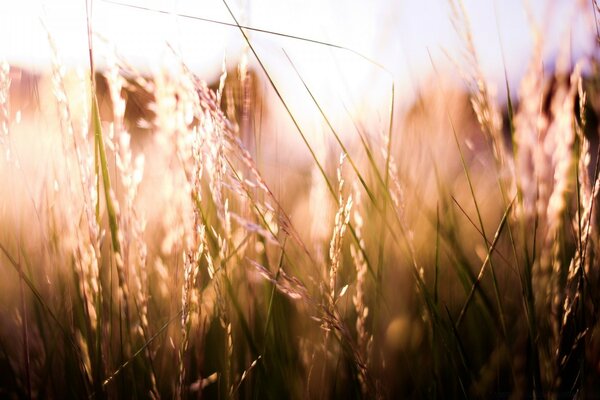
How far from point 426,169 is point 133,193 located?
1.19m

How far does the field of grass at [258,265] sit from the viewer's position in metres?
0.86

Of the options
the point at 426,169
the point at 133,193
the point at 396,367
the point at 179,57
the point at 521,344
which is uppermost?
the point at 179,57

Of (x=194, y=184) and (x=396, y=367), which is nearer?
(x=194, y=184)

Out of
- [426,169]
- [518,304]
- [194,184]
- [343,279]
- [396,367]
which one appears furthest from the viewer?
[426,169]

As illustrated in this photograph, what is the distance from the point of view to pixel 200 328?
866 mm

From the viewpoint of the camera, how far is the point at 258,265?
80cm

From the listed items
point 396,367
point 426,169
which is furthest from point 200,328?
point 426,169

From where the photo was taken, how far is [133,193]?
2.88ft

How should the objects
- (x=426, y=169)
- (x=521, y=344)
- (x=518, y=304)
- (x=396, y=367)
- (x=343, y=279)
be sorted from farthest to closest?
1. (x=426, y=169)
2. (x=343, y=279)
3. (x=518, y=304)
4. (x=396, y=367)
5. (x=521, y=344)

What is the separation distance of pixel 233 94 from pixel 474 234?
97 cm

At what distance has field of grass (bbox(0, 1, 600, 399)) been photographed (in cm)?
86

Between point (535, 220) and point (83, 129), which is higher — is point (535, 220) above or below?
below

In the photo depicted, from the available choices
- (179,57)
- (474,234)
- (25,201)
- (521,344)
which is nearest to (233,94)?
(179,57)

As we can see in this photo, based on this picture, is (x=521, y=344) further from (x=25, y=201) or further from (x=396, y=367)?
(x=25, y=201)
